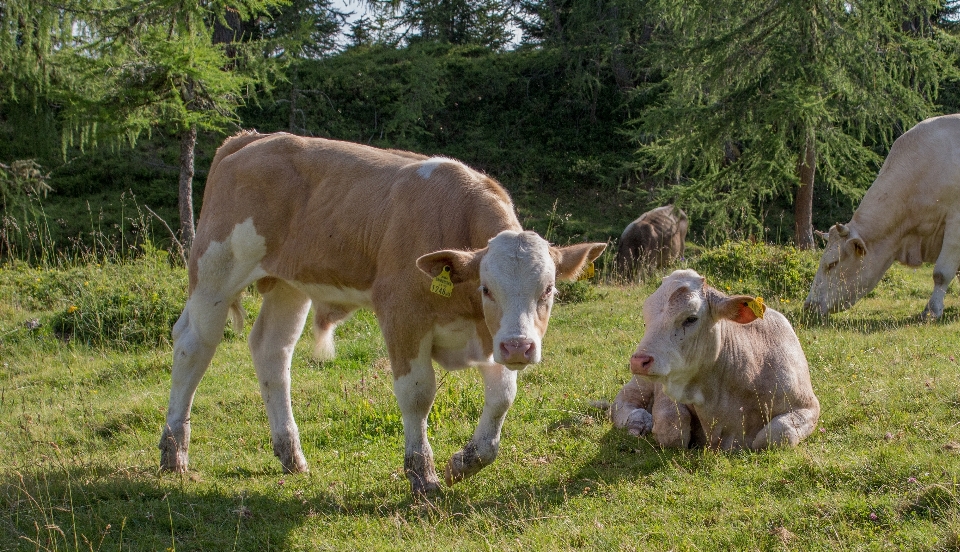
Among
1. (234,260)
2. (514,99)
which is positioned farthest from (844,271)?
(514,99)

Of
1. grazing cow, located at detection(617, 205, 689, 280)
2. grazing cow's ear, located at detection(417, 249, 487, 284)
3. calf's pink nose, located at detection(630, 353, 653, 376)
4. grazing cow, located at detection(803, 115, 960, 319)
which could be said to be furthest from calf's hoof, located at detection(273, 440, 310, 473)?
grazing cow, located at detection(617, 205, 689, 280)

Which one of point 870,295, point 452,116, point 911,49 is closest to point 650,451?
point 870,295

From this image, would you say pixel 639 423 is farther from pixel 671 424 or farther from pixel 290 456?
pixel 290 456

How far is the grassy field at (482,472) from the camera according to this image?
14.5ft

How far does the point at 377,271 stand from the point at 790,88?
1111 centimetres

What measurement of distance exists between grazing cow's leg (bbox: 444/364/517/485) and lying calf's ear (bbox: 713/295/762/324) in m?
1.46

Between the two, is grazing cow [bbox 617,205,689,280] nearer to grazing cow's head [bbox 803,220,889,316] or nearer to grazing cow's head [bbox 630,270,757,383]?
grazing cow's head [bbox 803,220,889,316]

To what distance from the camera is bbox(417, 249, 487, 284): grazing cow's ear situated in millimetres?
4766

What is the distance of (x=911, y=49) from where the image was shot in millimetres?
15414

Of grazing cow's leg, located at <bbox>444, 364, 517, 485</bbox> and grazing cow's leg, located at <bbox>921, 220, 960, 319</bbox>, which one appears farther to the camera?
grazing cow's leg, located at <bbox>921, 220, 960, 319</bbox>

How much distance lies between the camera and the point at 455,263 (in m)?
4.85

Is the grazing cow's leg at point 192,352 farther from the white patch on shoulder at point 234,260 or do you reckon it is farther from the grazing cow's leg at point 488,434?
the grazing cow's leg at point 488,434

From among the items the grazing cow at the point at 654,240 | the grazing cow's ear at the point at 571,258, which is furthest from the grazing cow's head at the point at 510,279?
the grazing cow at the point at 654,240

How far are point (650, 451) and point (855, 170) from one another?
12266 mm
